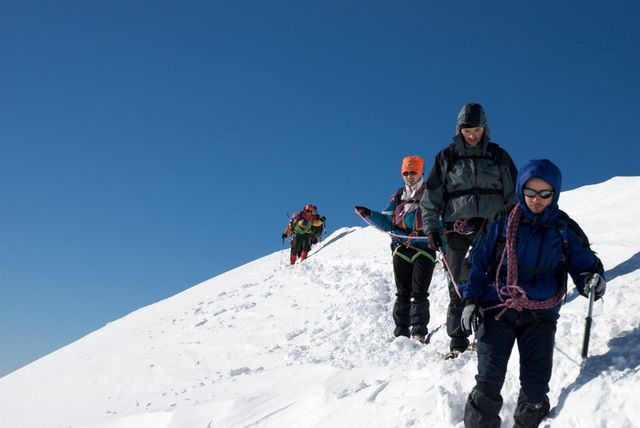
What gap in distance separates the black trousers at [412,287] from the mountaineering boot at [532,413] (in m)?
3.01

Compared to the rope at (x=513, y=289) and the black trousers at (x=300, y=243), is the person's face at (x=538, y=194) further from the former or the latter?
the black trousers at (x=300, y=243)

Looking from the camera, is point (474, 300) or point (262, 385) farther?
point (262, 385)

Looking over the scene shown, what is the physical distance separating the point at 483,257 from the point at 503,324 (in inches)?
17.5

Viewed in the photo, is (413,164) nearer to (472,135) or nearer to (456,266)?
(472,135)

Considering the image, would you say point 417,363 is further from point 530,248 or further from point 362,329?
point 362,329

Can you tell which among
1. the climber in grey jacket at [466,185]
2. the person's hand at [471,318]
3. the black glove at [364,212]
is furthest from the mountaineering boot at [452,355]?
the black glove at [364,212]

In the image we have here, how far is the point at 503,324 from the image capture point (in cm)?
343

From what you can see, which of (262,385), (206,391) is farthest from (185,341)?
(262,385)

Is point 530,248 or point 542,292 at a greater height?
point 530,248

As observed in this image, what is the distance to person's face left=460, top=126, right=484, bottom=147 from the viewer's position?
4.98 meters

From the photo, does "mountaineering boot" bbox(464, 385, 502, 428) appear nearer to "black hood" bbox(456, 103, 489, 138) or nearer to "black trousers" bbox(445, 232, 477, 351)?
"black trousers" bbox(445, 232, 477, 351)

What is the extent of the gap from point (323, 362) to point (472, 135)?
12.3 ft

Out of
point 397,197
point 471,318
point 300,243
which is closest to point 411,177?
point 397,197

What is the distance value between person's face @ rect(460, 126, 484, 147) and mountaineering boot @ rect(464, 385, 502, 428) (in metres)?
2.41
